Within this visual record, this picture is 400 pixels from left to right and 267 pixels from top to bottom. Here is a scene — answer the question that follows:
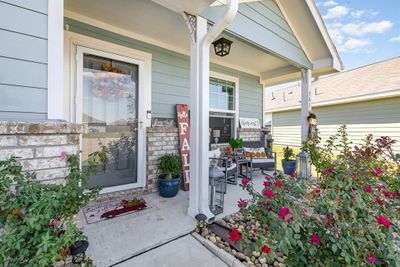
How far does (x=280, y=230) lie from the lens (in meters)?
1.07

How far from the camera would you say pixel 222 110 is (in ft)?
16.5

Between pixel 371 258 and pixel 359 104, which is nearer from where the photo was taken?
pixel 371 258

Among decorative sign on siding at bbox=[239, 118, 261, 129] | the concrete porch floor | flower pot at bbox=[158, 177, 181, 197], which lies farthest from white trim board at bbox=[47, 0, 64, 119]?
decorative sign on siding at bbox=[239, 118, 261, 129]

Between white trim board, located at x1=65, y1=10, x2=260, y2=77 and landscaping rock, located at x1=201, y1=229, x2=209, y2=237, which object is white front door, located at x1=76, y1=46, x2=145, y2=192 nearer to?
white trim board, located at x1=65, y1=10, x2=260, y2=77

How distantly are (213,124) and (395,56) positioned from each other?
31.2ft

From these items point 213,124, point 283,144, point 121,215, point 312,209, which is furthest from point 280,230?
point 283,144

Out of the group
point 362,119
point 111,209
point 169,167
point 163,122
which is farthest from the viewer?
point 362,119

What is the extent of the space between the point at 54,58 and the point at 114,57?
6.33 feet

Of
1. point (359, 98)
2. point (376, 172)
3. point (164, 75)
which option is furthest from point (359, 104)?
point (164, 75)

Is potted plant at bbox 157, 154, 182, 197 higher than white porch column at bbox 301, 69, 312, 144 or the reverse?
the reverse

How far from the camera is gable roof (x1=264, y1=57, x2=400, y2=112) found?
689 centimetres

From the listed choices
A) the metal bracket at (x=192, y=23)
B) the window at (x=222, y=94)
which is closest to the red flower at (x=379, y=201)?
the metal bracket at (x=192, y=23)

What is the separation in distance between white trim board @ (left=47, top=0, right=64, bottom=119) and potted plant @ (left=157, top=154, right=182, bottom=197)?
2.06m

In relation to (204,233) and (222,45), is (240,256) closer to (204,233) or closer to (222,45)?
(204,233)
